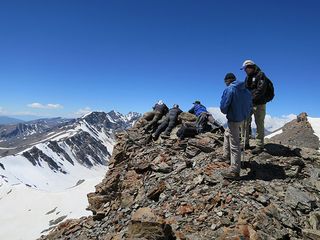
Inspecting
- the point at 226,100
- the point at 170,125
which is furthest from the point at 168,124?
the point at 226,100

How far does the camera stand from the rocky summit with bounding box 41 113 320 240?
38.4ft

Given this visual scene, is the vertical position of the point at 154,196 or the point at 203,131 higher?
the point at 203,131

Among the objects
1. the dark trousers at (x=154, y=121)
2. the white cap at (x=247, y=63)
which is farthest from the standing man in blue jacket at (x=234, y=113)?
the dark trousers at (x=154, y=121)

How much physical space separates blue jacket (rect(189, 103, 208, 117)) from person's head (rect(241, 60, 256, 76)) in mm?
8460

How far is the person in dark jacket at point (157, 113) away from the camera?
84.2 feet

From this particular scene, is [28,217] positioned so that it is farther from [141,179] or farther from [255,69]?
[255,69]

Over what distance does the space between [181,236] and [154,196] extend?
14.8 feet

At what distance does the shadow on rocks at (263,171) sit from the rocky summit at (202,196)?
47 millimetres

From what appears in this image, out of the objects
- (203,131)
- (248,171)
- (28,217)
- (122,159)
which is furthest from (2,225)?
(248,171)

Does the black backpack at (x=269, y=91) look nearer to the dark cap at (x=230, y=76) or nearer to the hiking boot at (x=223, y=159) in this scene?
the dark cap at (x=230, y=76)

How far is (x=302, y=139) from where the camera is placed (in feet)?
159

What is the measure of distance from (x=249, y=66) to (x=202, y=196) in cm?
696

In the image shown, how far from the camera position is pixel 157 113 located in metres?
26.5

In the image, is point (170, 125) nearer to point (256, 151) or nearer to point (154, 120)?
point (154, 120)
